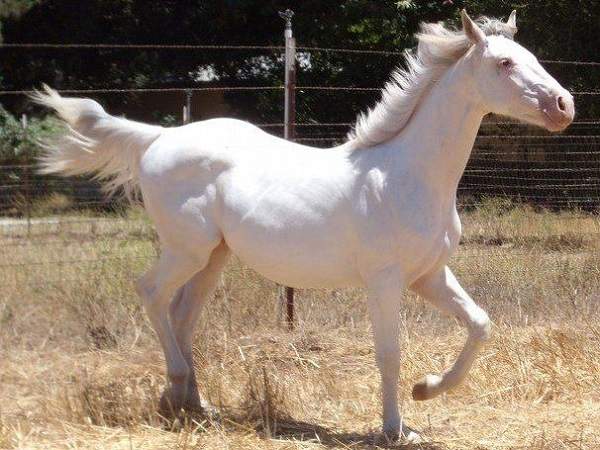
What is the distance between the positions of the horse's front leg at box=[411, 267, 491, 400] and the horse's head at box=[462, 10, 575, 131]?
2.92ft

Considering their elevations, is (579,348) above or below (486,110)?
below

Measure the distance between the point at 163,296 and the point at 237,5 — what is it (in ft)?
48.5

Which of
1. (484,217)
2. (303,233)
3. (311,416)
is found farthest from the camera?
(484,217)

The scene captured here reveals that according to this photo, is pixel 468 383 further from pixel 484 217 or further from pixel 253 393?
pixel 484 217

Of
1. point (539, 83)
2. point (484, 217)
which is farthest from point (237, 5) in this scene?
point (539, 83)

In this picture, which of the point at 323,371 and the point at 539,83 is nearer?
the point at 539,83

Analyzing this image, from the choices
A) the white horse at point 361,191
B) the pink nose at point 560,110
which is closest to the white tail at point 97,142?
the white horse at point 361,191

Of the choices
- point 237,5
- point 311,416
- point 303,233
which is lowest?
point 311,416

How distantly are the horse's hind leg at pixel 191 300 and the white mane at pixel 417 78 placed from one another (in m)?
1.10

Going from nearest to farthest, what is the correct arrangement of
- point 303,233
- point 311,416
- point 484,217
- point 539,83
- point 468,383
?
1. point 539,83
2. point 303,233
3. point 311,416
4. point 468,383
5. point 484,217

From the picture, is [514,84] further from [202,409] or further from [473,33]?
[202,409]

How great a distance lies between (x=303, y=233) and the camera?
5.11 m

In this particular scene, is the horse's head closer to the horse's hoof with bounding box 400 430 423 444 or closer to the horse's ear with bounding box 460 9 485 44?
the horse's ear with bounding box 460 9 485 44

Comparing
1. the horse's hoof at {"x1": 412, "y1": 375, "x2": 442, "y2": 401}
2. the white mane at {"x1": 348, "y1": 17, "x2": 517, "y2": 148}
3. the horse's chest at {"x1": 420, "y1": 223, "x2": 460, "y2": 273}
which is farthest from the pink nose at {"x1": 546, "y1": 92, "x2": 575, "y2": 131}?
the horse's hoof at {"x1": 412, "y1": 375, "x2": 442, "y2": 401}
